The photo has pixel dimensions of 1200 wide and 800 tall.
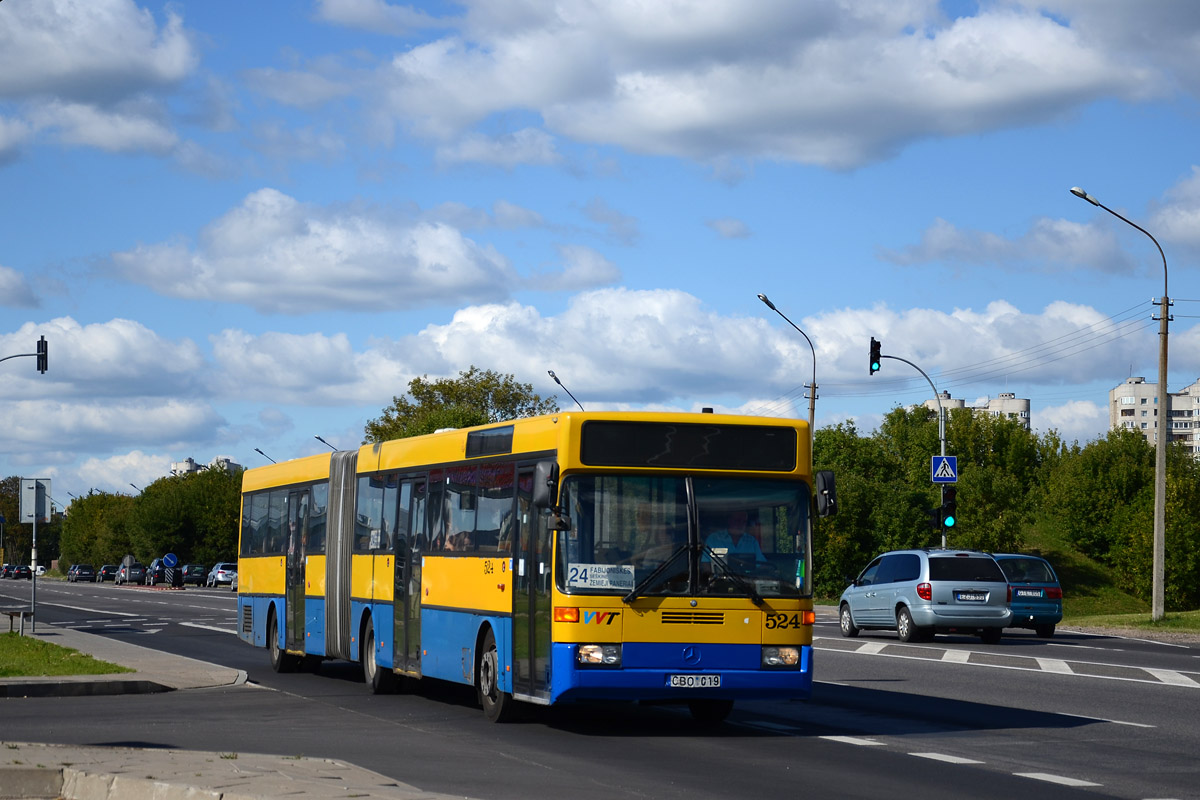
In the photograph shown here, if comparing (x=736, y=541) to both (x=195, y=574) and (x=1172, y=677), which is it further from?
(x=195, y=574)

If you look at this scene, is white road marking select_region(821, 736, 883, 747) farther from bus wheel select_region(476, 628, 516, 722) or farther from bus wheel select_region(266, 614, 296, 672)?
bus wheel select_region(266, 614, 296, 672)

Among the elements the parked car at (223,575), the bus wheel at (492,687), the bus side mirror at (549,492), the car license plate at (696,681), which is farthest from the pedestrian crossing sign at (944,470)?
the parked car at (223,575)

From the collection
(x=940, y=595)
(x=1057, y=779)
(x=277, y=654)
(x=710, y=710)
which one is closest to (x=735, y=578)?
(x=710, y=710)

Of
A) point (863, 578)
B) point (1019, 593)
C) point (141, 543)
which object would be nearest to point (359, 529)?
point (863, 578)

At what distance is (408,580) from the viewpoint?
58.6ft

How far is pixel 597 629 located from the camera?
534 inches

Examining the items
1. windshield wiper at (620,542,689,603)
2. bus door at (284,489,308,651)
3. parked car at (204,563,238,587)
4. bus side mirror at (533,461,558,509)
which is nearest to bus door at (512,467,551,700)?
bus side mirror at (533,461,558,509)

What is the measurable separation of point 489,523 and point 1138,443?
8697 centimetres

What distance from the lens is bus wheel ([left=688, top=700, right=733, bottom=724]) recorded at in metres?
15.2

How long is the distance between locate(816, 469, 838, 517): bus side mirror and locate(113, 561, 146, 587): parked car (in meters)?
100

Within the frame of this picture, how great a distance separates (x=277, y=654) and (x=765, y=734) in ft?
35.5

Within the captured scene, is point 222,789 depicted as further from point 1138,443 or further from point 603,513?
point 1138,443

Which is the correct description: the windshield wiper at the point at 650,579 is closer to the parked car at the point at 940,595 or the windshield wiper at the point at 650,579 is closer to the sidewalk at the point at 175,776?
the sidewalk at the point at 175,776

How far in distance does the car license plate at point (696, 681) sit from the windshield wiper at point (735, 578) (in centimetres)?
73
